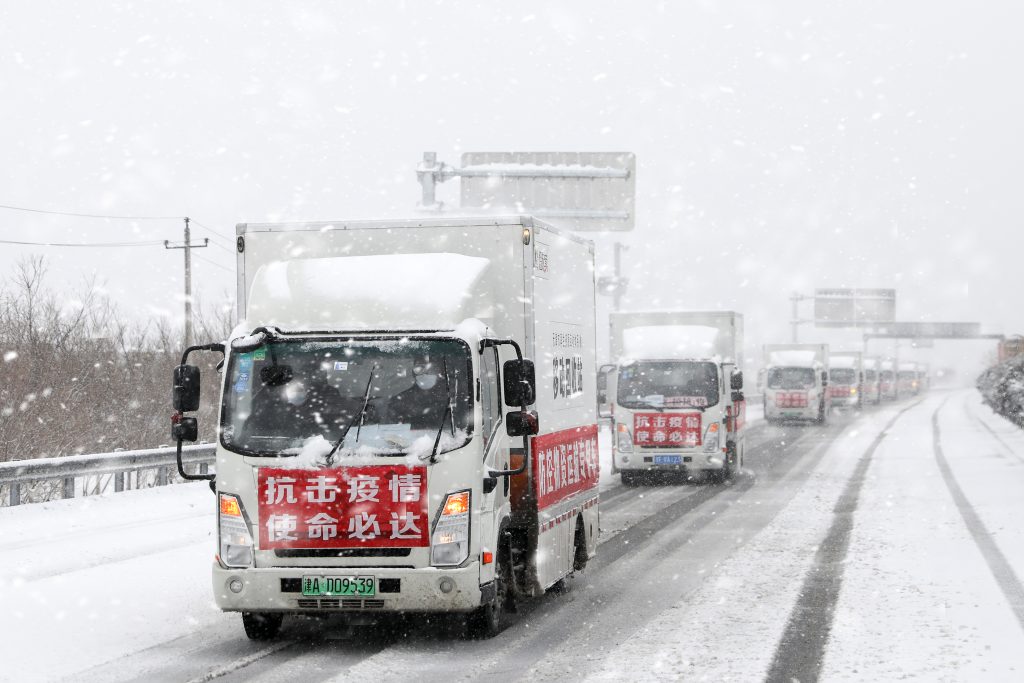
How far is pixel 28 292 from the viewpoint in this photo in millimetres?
27453

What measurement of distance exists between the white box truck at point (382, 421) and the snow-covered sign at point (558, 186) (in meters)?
17.2

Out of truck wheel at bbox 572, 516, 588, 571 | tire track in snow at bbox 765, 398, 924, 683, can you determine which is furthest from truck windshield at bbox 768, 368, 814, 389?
truck wheel at bbox 572, 516, 588, 571

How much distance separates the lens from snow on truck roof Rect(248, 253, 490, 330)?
338 inches

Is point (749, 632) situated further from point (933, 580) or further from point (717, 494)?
point (717, 494)

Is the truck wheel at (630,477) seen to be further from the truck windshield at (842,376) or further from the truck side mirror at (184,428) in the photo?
the truck windshield at (842,376)

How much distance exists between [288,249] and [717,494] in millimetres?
12670

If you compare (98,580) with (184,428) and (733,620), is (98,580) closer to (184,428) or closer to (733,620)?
(184,428)

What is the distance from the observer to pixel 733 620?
929 cm

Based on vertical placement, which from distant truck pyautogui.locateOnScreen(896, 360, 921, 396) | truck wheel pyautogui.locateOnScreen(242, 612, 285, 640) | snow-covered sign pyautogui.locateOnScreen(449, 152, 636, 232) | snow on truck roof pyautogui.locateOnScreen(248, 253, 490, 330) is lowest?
distant truck pyautogui.locateOnScreen(896, 360, 921, 396)

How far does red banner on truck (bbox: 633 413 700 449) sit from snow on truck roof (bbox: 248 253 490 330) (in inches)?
546

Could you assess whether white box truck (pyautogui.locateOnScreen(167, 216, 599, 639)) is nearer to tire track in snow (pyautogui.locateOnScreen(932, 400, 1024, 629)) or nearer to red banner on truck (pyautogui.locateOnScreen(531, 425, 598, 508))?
red banner on truck (pyautogui.locateOnScreen(531, 425, 598, 508))

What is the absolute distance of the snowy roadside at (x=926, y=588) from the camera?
7.80 m

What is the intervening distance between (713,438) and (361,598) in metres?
14.8

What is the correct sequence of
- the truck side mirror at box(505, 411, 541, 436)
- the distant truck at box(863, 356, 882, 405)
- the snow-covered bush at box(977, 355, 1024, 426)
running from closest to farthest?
the truck side mirror at box(505, 411, 541, 436) < the snow-covered bush at box(977, 355, 1024, 426) < the distant truck at box(863, 356, 882, 405)
